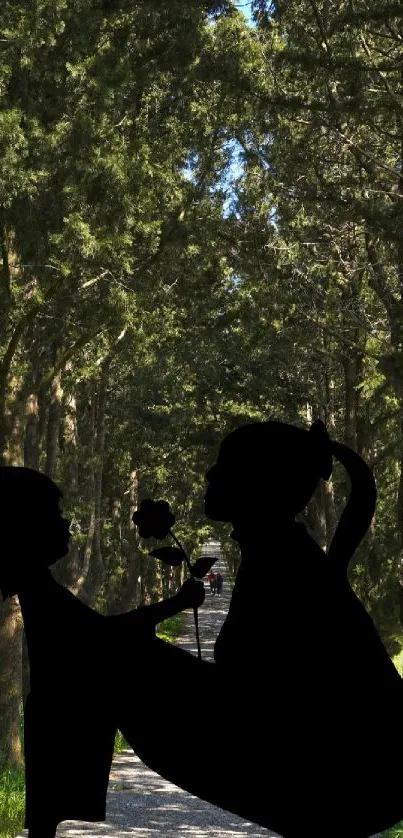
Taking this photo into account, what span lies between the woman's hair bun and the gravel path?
933 centimetres

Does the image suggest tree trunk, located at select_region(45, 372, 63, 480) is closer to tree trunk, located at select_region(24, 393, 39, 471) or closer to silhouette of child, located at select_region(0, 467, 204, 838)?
tree trunk, located at select_region(24, 393, 39, 471)

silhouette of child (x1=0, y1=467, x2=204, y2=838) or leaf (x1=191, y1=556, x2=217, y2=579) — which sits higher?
leaf (x1=191, y1=556, x2=217, y2=579)

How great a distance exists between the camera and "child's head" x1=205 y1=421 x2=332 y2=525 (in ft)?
9.02

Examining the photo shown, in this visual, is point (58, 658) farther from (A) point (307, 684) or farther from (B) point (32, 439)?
(B) point (32, 439)

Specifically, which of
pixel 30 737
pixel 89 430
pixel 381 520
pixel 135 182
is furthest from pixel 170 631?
pixel 30 737

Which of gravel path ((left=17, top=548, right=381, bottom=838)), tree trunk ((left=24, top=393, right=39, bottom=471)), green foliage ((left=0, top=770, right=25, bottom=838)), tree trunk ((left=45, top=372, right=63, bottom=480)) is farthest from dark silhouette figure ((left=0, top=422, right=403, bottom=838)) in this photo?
tree trunk ((left=45, top=372, right=63, bottom=480))

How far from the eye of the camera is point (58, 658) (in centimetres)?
263

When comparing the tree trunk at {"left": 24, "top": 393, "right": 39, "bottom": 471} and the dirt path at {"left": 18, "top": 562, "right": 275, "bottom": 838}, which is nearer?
the dirt path at {"left": 18, "top": 562, "right": 275, "bottom": 838}

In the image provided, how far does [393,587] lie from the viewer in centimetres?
2189

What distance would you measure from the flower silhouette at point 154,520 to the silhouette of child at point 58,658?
0.15m

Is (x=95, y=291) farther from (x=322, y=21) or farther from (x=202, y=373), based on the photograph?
(x=202, y=373)

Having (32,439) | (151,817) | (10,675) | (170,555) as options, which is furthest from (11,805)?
(32,439)

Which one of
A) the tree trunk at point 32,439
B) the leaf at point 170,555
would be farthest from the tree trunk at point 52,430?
the leaf at point 170,555

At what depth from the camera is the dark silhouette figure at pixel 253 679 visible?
8.41ft
